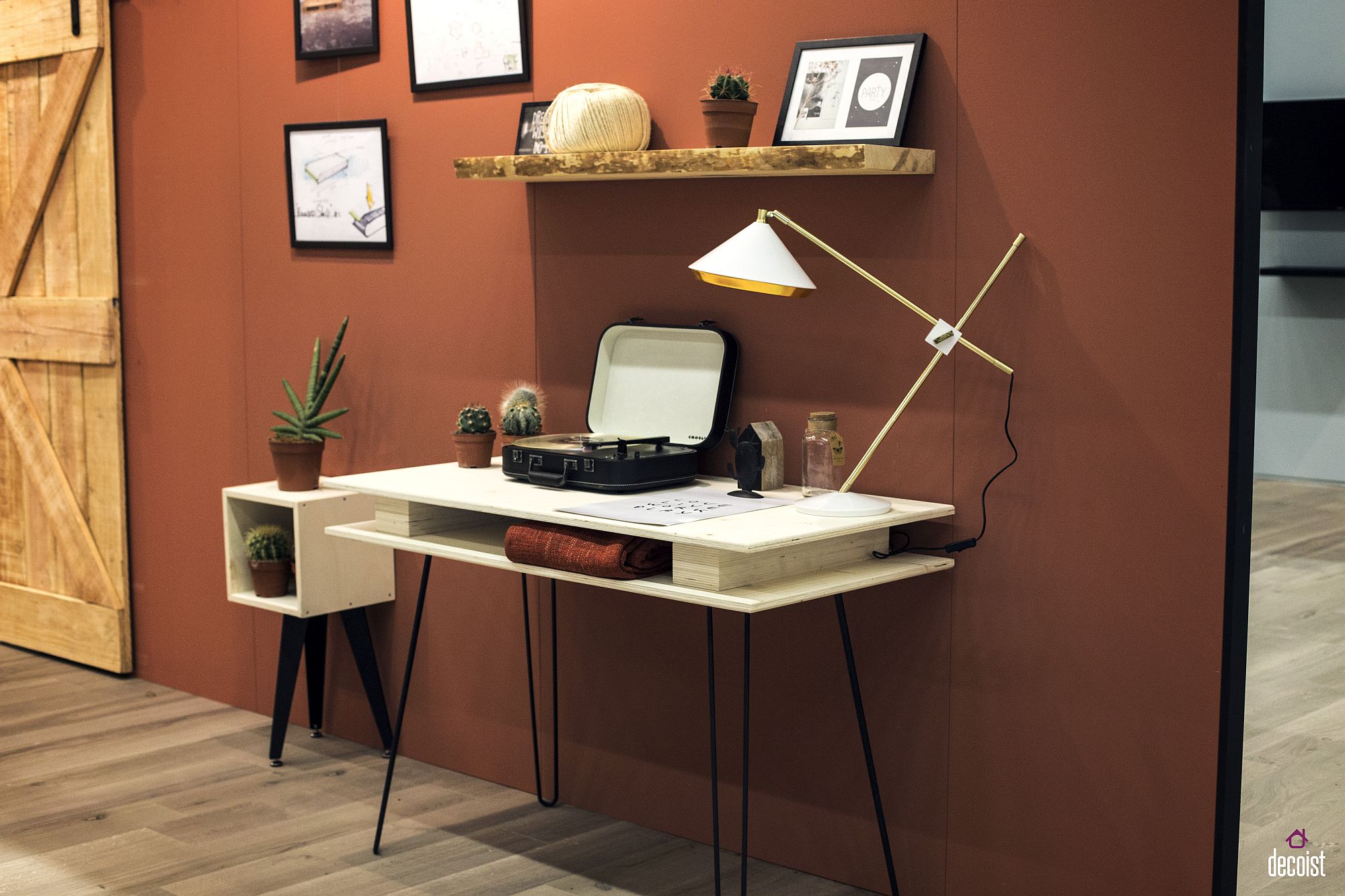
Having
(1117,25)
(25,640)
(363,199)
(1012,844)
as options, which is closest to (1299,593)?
(1012,844)

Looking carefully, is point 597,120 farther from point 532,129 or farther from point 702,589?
point 702,589

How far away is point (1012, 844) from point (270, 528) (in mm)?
2261

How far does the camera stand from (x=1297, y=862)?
10.7ft

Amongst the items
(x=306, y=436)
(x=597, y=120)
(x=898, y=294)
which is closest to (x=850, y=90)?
(x=898, y=294)

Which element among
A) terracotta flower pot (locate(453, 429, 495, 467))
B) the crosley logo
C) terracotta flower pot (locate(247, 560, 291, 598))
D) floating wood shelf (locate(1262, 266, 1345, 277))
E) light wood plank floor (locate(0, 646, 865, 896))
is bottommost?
light wood plank floor (locate(0, 646, 865, 896))

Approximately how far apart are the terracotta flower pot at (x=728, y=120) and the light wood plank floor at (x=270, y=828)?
1.68m

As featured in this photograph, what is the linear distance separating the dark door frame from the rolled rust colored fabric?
3.55 feet

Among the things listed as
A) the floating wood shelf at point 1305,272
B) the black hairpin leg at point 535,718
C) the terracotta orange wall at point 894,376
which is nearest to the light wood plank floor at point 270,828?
the black hairpin leg at point 535,718

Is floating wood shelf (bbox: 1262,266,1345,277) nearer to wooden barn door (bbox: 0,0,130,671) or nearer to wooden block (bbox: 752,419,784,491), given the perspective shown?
wooden block (bbox: 752,419,784,491)

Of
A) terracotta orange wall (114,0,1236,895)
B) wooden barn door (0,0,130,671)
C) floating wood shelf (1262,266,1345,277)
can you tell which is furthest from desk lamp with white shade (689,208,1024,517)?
floating wood shelf (1262,266,1345,277)

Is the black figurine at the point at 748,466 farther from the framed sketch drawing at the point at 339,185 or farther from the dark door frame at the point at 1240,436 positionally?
the framed sketch drawing at the point at 339,185

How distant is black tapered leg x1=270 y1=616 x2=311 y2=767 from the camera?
4152 mm

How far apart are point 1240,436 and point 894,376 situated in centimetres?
75

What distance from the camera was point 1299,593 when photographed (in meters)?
5.37
